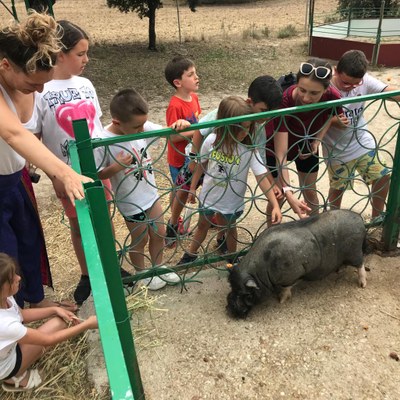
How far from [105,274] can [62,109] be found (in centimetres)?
109

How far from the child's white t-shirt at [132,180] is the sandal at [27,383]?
37.8 inches

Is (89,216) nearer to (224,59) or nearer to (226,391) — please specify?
(226,391)

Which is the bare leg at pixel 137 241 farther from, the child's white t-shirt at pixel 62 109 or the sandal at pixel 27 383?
the sandal at pixel 27 383

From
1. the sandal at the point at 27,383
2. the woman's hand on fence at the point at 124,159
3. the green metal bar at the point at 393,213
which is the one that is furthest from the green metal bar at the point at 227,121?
the sandal at the point at 27,383

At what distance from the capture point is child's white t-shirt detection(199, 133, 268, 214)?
2.49 meters

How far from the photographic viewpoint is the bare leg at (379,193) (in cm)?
303

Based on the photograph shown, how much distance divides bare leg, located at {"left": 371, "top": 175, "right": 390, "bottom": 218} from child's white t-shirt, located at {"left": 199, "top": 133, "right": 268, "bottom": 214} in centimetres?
96

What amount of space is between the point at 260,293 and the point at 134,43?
10721 millimetres

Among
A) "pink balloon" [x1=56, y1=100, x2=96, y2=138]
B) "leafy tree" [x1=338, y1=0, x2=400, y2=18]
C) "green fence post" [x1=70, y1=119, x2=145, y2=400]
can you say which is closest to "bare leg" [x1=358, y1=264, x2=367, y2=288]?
"green fence post" [x1=70, y1=119, x2=145, y2=400]

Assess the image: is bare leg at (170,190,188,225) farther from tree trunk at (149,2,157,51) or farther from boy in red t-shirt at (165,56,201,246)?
tree trunk at (149,2,157,51)

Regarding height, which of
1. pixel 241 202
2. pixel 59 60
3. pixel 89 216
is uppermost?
pixel 59 60

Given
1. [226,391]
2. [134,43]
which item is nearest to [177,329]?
[226,391]

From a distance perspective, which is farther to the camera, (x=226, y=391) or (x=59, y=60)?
(x=59, y=60)

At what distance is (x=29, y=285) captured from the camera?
2.53 meters
